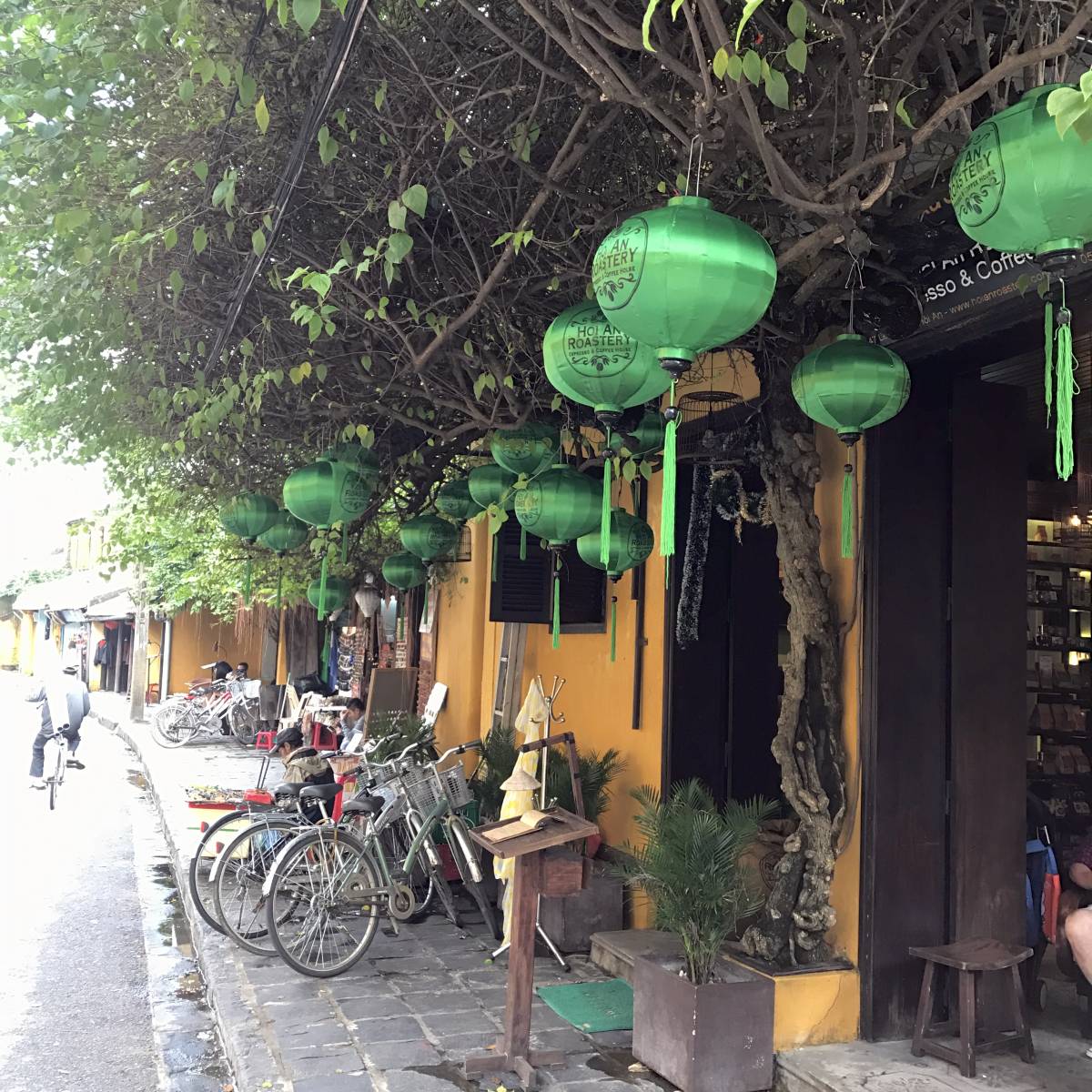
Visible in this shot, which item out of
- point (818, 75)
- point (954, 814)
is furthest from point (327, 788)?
point (818, 75)

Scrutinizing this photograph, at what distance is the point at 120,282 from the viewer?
6168 mm

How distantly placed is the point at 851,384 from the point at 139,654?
21681 mm

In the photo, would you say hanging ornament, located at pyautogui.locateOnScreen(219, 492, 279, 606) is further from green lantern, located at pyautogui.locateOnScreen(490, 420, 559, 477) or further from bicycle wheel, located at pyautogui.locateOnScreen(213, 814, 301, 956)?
green lantern, located at pyautogui.locateOnScreen(490, 420, 559, 477)

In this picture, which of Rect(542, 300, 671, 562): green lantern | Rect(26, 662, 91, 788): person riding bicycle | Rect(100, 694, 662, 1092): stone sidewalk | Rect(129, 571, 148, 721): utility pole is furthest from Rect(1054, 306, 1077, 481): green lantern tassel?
Rect(129, 571, 148, 721): utility pole

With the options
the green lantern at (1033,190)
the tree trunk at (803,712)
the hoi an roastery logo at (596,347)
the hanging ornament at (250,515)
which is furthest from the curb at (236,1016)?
the green lantern at (1033,190)

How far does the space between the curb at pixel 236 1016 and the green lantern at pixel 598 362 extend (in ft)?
11.3

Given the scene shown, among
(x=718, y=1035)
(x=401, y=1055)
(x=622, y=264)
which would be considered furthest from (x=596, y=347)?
(x=401, y=1055)

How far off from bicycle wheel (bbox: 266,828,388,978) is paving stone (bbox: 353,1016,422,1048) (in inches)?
32.8

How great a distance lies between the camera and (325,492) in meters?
6.25

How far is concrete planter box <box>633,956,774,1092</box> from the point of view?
4.59 meters

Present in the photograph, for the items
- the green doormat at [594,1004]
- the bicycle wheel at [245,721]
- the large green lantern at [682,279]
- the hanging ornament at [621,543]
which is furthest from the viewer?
the bicycle wheel at [245,721]

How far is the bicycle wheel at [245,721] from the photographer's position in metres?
21.0

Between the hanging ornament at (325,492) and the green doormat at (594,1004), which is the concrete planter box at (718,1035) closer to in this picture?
the green doormat at (594,1004)

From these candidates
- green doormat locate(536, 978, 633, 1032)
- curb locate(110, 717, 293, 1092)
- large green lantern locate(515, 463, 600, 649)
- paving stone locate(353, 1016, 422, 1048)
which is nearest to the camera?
curb locate(110, 717, 293, 1092)
